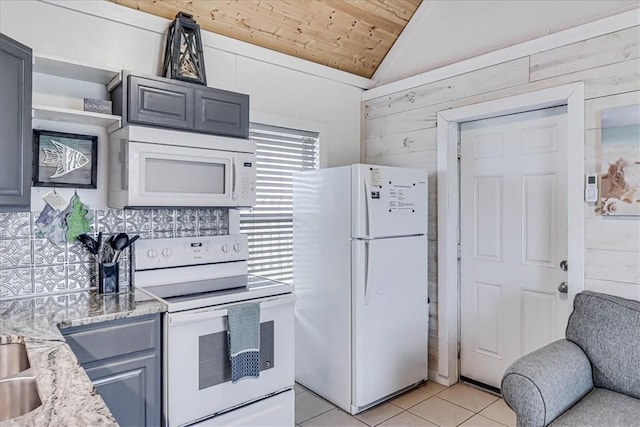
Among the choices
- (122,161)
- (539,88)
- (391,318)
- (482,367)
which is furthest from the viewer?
(482,367)

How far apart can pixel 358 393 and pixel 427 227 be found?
1.27m

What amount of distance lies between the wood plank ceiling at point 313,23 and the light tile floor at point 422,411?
2631 mm

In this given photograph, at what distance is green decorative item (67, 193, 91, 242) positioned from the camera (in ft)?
7.52

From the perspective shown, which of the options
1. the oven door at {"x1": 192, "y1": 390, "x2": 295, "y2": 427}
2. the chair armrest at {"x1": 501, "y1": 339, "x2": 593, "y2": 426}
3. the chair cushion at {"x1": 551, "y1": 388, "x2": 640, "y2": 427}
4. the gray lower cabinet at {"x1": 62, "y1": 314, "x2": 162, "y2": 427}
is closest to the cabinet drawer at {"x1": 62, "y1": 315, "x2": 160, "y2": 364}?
the gray lower cabinet at {"x1": 62, "y1": 314, "x2": 162, "y2": 427}

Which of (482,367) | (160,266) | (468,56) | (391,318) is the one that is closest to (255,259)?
(160,266)

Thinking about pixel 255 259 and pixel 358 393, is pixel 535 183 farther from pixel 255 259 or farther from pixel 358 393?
pixel 255 259

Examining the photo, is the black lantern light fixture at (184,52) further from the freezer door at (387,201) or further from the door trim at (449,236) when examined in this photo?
the door trim at (449,236)

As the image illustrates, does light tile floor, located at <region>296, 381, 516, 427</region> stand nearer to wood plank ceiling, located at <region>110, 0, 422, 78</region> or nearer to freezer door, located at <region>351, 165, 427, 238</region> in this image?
freezer door, located at <region>351, 165, 427, 238</region>

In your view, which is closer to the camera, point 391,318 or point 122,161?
point 122,161

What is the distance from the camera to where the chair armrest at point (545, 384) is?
1.77m

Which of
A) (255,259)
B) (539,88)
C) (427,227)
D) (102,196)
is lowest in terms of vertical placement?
(255,259)

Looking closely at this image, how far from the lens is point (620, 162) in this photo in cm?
231

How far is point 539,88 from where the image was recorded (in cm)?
266

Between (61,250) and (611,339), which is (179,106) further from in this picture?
(611,339)
